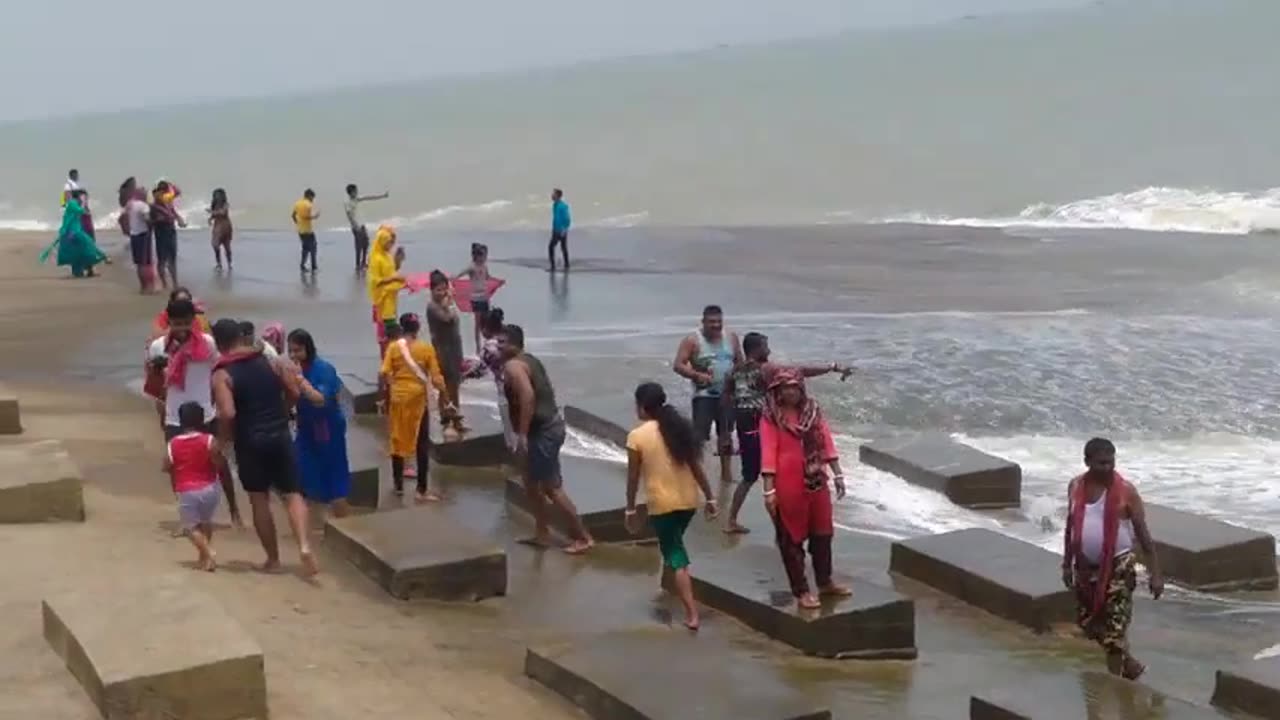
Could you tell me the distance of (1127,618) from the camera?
8.35 m

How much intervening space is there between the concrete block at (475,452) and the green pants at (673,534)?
14.2 feet

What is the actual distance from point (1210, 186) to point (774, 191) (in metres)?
14.4

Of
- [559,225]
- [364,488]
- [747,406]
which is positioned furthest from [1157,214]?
[364,488]

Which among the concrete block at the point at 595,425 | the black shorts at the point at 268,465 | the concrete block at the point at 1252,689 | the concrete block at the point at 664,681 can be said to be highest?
the black shorts at the point at 268,465

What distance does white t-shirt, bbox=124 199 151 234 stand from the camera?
937 inches

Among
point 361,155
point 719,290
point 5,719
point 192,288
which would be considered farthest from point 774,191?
point 5,719

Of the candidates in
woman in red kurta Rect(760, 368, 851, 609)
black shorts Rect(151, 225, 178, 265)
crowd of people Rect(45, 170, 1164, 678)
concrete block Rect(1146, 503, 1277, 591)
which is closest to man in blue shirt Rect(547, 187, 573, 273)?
black shorts Rect(151, 225, 178, 265)

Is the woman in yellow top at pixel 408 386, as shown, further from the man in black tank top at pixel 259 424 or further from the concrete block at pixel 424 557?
the man in black tank top at pixel 259 424

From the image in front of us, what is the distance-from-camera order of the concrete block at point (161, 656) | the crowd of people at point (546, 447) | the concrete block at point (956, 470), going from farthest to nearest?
1. the concrete block at point (956, 470)
2. the crowd of people at point (546, 447)
3. the concrete block at point (161, 656)

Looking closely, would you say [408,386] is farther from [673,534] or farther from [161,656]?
[161,656]

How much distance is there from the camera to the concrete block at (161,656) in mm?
6410

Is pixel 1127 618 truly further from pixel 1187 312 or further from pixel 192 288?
pixel 192 288

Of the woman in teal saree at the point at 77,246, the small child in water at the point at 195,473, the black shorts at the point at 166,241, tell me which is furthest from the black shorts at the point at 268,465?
the woman in teal saree at the point at 77,246

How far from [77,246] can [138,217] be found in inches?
114
